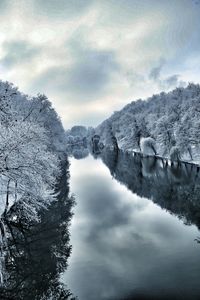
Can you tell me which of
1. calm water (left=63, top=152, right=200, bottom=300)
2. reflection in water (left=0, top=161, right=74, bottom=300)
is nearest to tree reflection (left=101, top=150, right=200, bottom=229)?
calm water (left=63, top=152, right=200, bottom=300)

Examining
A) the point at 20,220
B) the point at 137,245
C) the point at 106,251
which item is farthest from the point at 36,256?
the point at 20,220

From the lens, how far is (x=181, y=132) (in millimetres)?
67562

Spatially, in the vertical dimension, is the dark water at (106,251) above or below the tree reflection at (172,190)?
below

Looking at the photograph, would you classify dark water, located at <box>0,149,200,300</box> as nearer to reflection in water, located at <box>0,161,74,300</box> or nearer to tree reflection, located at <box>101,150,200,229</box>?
reflection in water, located at <box>0,161,74,300</box>

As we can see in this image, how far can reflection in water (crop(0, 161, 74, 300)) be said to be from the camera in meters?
14.3

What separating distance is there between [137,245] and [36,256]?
6894 mm

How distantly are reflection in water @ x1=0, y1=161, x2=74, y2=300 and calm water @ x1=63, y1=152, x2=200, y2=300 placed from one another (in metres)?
0.73

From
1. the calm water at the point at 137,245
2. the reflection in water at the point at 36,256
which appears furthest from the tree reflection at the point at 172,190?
the reflection in water at the point at 36,256

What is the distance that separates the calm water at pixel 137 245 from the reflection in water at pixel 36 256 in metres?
0.73

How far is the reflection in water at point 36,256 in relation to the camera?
14.3 meters

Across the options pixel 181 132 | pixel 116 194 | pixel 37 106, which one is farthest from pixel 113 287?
pixel 181 132

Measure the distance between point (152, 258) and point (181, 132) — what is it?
5296cm

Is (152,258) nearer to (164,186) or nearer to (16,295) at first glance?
(16,295)

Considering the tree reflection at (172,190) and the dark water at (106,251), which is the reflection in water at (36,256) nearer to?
the dark water at (106,251)
